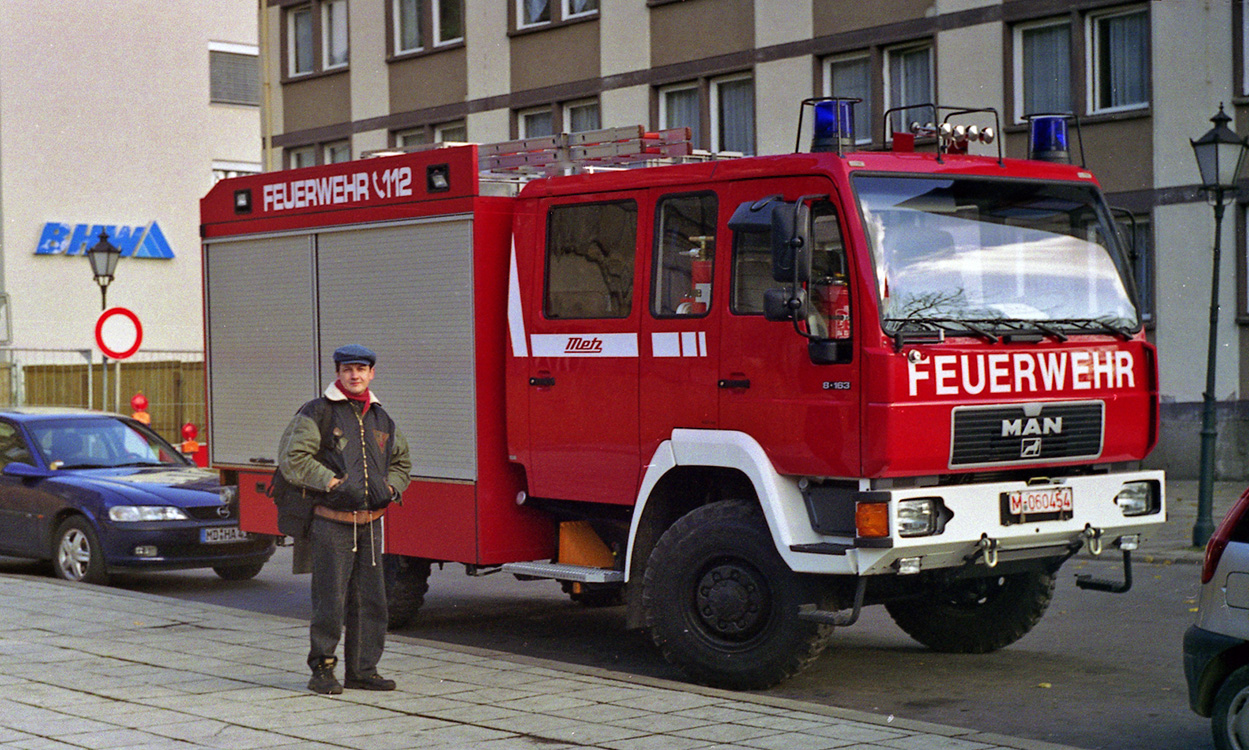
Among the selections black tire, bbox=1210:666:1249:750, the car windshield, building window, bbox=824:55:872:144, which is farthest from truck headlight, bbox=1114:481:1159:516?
building window, bbox=824:55:872:144

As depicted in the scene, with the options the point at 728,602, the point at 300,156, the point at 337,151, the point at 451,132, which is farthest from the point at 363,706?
the point at 300,156

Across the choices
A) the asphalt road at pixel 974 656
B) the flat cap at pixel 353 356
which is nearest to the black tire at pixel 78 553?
the asphalt road at pixel 974 656

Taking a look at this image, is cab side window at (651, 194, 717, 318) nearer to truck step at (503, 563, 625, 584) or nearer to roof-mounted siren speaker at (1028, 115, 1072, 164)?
truck step at (503, 563, 625, 584)

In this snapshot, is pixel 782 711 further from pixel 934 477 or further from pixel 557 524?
pixel 557 524

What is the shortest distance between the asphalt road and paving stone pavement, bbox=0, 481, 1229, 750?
78 cm

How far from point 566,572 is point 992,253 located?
2.98m

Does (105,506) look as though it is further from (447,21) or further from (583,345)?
(447,21)

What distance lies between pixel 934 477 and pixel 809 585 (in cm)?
81

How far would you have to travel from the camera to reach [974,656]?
962 cm

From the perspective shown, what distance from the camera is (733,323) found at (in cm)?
853

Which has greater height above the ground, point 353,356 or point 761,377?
point 353,356

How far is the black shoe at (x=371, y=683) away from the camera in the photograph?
810cm

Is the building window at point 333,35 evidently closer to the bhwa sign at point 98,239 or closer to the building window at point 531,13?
the building window at point 531,13

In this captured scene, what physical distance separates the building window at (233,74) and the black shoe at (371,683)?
36.1 metres
